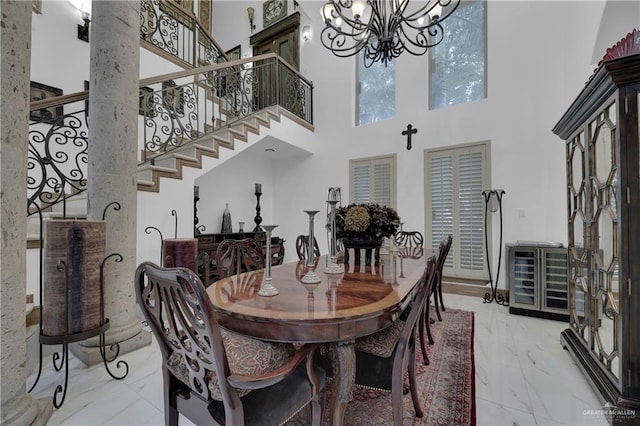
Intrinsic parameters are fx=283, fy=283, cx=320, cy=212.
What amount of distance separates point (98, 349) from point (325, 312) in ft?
6.79

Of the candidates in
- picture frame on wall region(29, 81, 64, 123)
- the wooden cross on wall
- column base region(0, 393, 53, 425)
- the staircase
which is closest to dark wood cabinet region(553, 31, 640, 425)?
the wooden cross on wall

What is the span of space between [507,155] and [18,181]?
473 cm

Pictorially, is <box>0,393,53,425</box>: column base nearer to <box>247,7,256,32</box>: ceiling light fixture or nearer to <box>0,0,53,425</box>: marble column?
<box>0,0,53,425</box>: marble column

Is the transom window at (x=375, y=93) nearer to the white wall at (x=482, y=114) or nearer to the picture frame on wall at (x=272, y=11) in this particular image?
the white wall at (x=482, y=114)

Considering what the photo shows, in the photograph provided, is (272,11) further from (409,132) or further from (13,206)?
(13,206)

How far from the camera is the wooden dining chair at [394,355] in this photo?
1.22 m

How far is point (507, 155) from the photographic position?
3.82 m

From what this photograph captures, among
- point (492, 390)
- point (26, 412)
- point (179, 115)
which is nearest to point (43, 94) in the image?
point (179, 115)

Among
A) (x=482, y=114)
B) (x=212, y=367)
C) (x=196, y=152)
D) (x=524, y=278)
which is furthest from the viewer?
(x=482, y=114)

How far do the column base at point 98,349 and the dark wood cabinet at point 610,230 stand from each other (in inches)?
123

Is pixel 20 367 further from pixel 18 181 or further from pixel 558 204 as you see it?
pixel 558 204

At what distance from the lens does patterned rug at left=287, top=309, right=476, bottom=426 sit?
150 centimetres

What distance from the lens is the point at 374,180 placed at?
16.2 ft

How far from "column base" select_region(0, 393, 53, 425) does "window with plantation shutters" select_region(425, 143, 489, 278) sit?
14.0ft
